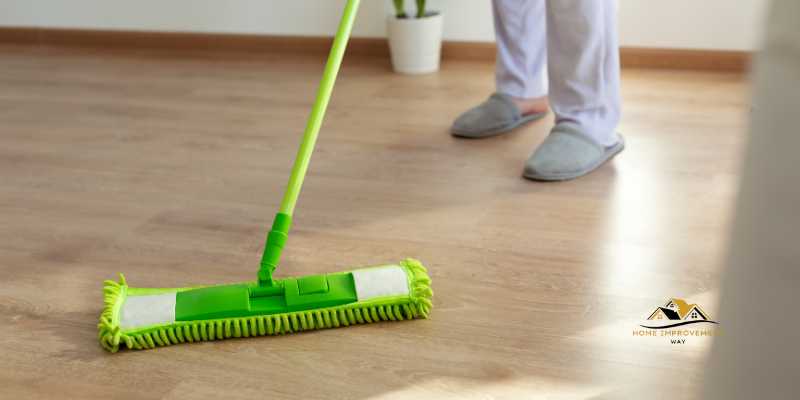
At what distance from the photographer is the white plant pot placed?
2.61 m

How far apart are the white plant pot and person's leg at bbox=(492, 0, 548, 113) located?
0.58 meters

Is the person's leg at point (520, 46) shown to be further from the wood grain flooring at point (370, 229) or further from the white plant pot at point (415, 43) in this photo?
the white plant pot at point (415, 43)

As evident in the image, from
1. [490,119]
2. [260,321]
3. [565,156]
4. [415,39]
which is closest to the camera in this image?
[260,321]

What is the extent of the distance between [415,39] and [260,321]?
63.6 inches

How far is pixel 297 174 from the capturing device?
3.97 feet

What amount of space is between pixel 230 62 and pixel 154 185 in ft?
3.92

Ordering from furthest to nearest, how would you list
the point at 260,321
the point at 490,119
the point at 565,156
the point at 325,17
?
the point at 325,17
the point at 490,119
the point at 565,156
the point at 260,321

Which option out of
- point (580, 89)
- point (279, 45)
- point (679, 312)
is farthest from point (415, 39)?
point (679, 312)

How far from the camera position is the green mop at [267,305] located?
113 cm

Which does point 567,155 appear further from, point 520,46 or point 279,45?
point 279,45

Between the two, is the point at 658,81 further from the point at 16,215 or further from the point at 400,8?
the point at 16,215

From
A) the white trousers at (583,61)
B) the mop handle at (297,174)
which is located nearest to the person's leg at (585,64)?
the white trousers at (583,61)

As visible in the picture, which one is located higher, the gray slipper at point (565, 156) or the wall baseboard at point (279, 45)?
the gray slipper at point (565, 156)

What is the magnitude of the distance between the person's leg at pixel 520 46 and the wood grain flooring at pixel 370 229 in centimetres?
11
